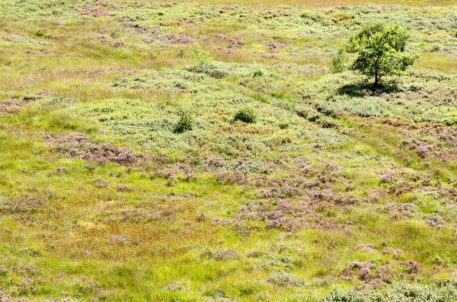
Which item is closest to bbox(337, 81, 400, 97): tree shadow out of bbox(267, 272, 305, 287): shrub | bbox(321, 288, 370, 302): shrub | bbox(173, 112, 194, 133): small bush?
bbox(173, 112, 194, 133): small bush

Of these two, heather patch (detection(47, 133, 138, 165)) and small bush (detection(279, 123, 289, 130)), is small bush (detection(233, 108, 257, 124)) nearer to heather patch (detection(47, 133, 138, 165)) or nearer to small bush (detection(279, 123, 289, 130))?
small bush (detection(279, 123, 289, 130))

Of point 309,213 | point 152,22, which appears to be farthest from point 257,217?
point 152,22

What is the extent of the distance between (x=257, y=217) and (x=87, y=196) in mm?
10674

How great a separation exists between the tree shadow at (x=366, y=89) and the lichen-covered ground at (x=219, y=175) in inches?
16.7

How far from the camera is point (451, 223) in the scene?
28.8 meters

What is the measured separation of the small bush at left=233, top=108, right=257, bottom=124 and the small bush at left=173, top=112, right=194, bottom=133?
4654 millimetres

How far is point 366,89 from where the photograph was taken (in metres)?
54.9

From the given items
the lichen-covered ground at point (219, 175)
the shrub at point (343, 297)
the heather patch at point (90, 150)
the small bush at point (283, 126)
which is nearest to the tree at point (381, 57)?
the lichen-covered ground at point (219, 175)

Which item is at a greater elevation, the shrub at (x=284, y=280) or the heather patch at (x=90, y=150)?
the heather patch at (x=90, y=150)

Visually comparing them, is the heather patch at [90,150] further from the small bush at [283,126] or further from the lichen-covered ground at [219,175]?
the small bush at [283,126]

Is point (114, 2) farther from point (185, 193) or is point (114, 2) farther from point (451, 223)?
point (451, 223)

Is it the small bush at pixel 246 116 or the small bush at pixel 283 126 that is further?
the small bush at pixel 246 116

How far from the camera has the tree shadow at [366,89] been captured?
2117 inches

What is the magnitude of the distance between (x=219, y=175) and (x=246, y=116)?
11052mm
